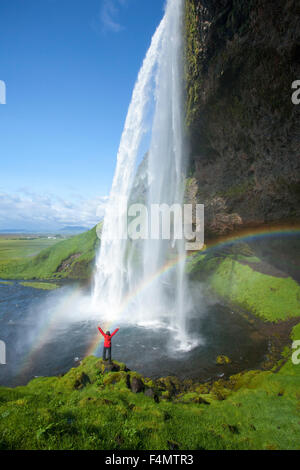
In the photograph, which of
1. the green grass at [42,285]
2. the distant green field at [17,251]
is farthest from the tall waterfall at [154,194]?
the distant green field at [17,251]

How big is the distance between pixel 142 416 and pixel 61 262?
58821mm

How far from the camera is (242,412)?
11.0 meters

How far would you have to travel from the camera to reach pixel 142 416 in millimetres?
8906

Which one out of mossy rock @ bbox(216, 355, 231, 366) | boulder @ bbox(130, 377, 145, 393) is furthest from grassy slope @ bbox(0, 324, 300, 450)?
mossy rock @ bbox(216, 355, 231, 366)

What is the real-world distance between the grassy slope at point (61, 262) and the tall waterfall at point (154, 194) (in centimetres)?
2270

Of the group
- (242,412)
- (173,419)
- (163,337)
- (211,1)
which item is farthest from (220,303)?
(211,1)

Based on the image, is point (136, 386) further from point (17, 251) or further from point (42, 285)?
point (17, 251)

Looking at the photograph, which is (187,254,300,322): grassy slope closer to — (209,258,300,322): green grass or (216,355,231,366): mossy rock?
(209,258,300,322): green grass

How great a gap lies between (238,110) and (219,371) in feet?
67.8

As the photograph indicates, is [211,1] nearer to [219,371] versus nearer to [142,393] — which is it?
[142,393]

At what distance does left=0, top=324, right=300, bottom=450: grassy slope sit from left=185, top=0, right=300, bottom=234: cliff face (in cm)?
1408

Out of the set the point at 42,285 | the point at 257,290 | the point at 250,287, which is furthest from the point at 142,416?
the point at 42,285

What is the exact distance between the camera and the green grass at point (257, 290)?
90.1ft

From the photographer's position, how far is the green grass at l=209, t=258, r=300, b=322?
2747 cm
